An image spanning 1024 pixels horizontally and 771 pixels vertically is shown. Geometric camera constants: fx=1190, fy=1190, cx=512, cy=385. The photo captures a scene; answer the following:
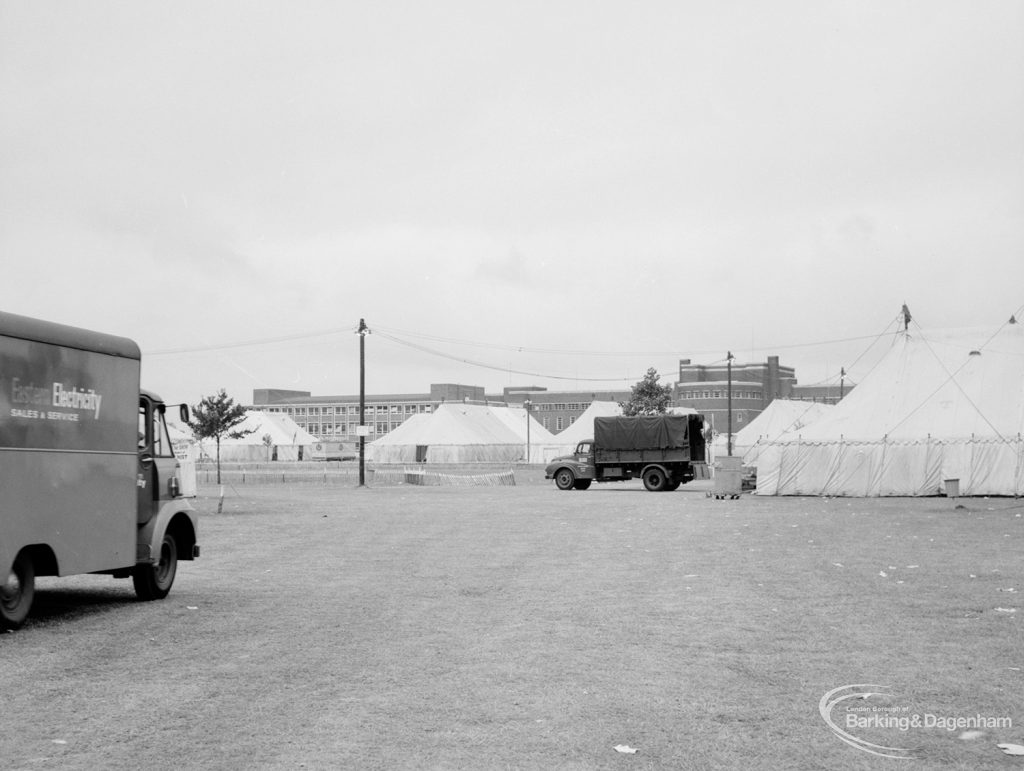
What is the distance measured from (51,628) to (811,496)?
34.8 metres

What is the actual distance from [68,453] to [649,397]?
2763 inches

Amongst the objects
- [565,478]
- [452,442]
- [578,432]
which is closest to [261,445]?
[452,442]

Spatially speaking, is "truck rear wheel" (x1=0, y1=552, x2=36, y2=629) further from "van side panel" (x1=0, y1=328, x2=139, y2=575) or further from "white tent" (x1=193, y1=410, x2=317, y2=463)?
"white tent" (x1=193, y1=410, x2=317, y2=463)

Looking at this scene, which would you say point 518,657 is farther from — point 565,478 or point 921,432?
point 565,478

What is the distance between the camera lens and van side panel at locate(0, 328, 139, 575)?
10805 mm

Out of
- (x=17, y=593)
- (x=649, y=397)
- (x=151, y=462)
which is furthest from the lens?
(x=649, y=397)

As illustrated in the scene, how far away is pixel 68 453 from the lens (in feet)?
38.5

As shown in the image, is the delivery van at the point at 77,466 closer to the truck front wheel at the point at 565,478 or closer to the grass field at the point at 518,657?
the grass field at the point at 518,657

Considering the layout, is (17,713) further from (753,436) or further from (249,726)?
(753,436)

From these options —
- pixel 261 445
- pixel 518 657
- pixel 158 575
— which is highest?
pixel 261 445

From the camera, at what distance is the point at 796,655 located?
370 inches

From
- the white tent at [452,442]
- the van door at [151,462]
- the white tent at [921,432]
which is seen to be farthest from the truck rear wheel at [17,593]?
the white tent at [452,442]

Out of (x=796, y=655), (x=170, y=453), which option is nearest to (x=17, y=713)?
(x=796, y=655)

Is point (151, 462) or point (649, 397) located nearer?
point (151, 462)
